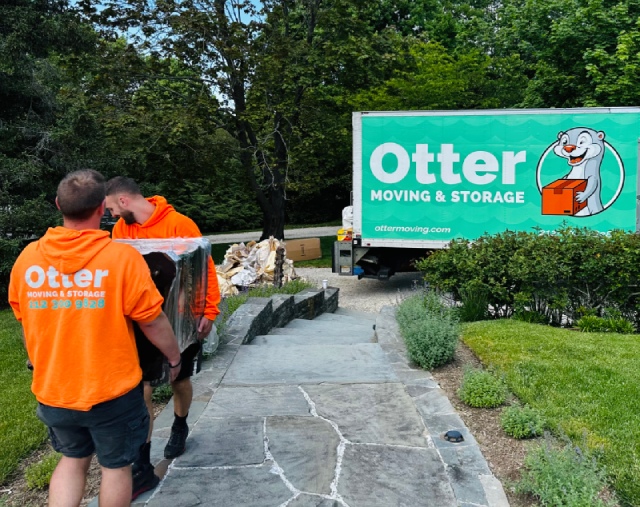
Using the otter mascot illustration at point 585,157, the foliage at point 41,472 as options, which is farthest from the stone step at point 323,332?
the otter mascot illustration at point 585,157

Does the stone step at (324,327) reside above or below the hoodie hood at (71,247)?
below

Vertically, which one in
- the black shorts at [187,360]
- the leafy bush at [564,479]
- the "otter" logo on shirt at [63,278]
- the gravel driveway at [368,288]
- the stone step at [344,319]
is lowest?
the gravel driveway at [368,288]

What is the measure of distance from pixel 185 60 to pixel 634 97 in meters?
12.7

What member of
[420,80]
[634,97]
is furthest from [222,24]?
[634,97]

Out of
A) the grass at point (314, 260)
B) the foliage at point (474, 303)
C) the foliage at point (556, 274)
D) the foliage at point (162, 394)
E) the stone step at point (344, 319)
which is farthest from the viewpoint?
the grass at point (314, 260)

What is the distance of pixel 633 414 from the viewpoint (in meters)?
3.88

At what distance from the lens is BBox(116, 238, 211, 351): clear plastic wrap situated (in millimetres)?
2832

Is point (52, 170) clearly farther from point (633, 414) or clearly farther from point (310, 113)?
point (633, 414)

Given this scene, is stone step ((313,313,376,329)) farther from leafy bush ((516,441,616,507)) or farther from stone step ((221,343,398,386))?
leafy bush ((516,441,616,507))

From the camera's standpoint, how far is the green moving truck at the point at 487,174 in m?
11.2

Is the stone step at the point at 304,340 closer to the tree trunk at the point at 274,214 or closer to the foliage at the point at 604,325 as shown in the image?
the foliage at the point at 604,325

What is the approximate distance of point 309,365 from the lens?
5480 millimetres

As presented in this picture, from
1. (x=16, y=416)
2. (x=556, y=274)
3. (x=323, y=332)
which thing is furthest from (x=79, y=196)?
(x=323, y=332)

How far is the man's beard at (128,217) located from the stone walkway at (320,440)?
1362 mm
